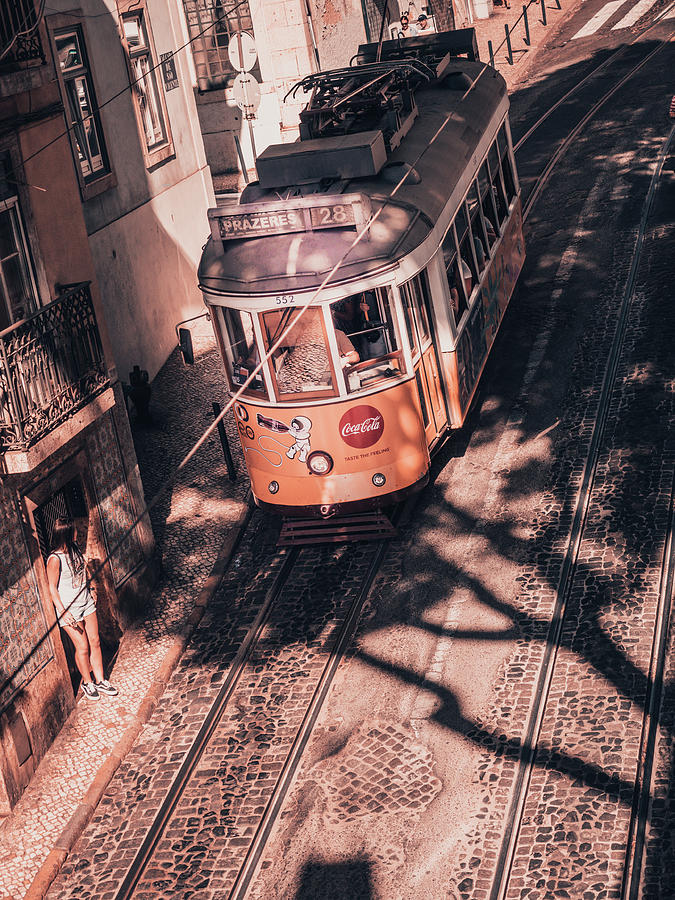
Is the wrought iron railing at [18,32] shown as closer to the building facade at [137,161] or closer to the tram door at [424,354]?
the tram door at [424,354]

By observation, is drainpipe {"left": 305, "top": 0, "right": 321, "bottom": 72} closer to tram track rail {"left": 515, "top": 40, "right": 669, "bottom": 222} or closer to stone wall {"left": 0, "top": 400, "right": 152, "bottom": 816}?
tram track rail {"left": 515, "top": 40, "right": 669, "bottom": 222}

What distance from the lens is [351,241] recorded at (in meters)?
9.38

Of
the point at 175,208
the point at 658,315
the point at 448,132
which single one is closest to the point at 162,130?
the point at 175,208

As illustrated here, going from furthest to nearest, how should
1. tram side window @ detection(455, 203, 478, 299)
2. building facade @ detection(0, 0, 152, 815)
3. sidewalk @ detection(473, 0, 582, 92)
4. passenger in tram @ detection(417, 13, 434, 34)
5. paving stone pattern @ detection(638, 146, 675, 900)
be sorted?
sidewalk @ detection(473, 0, 582, 92) → passenger in tram @ detection(417, 13, 434, 34) → tram side window @ detection(455, 203, 478, 299) → building facade @ detection(0, 0, 152, 815) → paving stone pattern @ detection(638, 146, 675, 900)

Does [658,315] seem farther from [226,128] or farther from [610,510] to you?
[226,128]

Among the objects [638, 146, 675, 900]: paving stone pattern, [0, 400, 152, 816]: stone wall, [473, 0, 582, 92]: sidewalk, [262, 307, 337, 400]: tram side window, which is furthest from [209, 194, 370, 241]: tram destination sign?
[473, 0, 582, 92]: sidewalk

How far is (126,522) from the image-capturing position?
10422 millimetres

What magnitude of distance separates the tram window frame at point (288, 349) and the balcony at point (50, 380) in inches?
Answer: 55.6

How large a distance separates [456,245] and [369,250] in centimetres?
200

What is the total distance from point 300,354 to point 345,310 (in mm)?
554

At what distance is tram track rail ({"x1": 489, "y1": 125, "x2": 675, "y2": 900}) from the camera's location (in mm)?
6848

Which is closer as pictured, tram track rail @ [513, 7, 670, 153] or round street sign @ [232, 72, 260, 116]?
round street sign @ [232, 72, 260, 116]

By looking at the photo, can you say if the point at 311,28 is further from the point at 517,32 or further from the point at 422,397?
the point at 422,397

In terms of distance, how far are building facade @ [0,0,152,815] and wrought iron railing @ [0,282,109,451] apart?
1cm
